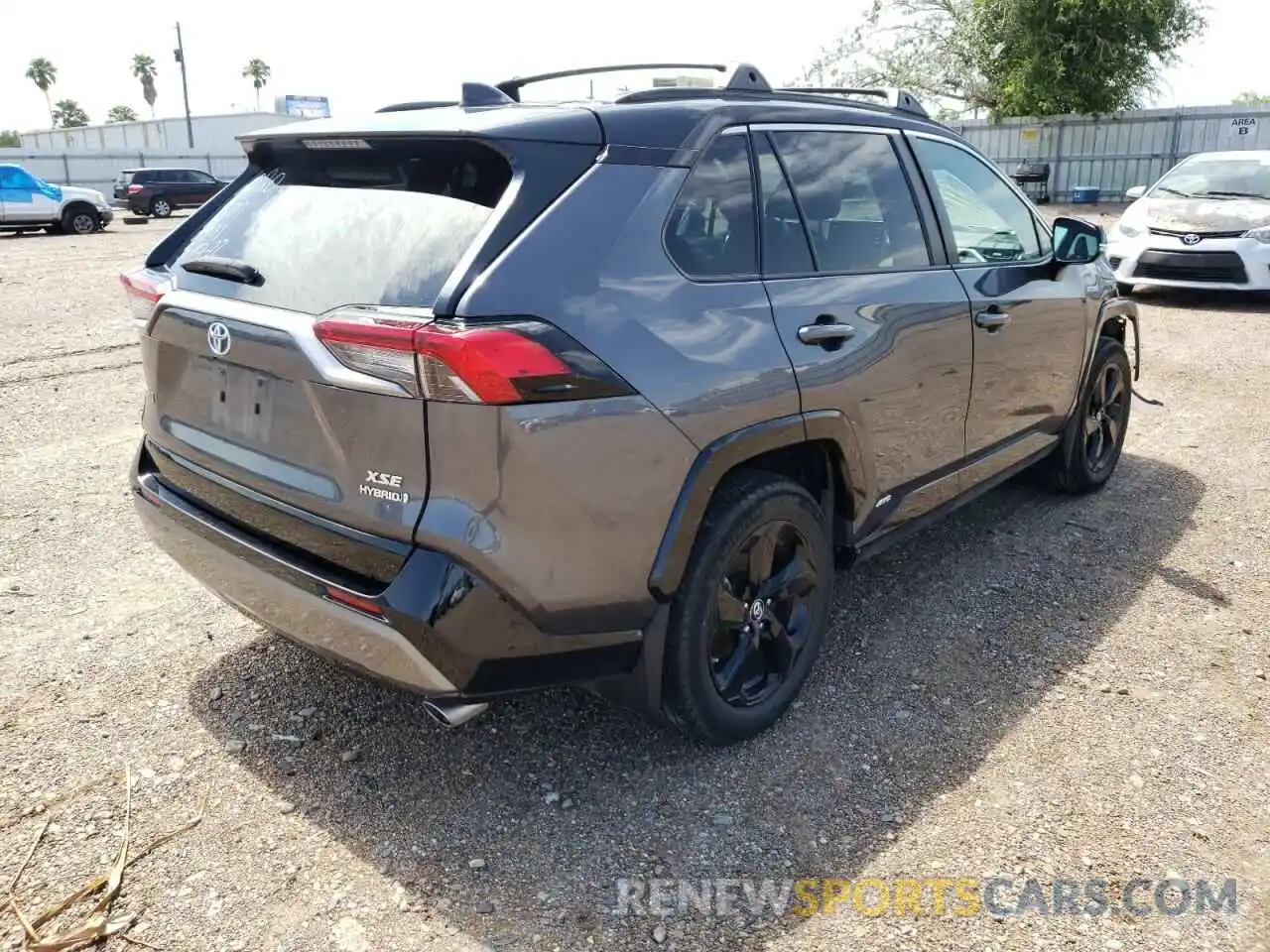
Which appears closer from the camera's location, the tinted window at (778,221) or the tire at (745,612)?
the tire at (745,612)

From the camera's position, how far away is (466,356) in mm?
2203

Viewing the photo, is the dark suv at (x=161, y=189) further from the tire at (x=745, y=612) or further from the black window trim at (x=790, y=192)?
the tire at (x=745, y=612)

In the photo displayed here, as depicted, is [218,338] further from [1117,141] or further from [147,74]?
[147,74]

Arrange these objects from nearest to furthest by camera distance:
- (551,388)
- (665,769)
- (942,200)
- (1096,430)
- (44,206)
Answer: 1. (551,388)
2. (665,769)
3. (942,200)
4. (1096,430)
5. (44,206)

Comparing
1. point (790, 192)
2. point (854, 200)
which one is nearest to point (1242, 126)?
point (854, 200)

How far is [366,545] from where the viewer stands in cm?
241

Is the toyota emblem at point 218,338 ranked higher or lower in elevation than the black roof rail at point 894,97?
lower

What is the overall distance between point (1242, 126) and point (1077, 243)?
2222cm

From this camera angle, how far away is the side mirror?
436 cm

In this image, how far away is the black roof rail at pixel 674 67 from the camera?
10.4 feet

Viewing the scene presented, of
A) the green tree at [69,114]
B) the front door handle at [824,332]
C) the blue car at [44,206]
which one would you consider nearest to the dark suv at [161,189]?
the blue car at [44,206]

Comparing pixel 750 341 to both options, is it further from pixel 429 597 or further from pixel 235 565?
pixel 235 565

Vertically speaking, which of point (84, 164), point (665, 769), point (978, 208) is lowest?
point (665, 769)

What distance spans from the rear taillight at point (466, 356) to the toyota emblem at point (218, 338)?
1.39 ft
